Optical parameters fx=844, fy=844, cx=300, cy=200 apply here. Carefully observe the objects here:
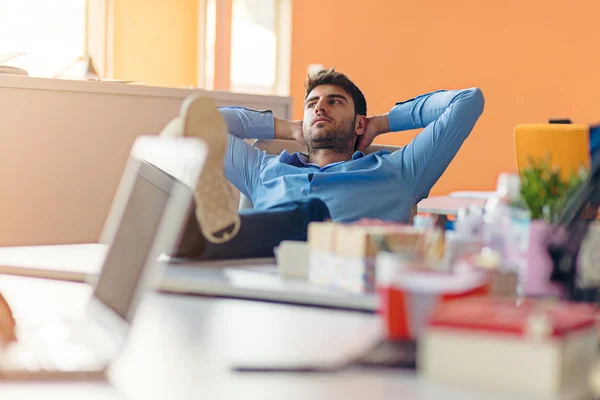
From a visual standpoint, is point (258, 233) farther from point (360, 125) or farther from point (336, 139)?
point (360, 125)

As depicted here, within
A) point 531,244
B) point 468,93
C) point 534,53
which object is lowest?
point 531,244

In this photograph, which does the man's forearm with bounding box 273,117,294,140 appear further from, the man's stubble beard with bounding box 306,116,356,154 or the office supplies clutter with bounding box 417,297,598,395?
the office supplies clutter with bounding box 417,297,598,395

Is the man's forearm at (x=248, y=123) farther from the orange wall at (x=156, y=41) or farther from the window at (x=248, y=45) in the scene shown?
the window at (x=248, y=45)

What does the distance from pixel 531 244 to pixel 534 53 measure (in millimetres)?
5326

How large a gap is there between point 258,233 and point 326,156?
3.89ft

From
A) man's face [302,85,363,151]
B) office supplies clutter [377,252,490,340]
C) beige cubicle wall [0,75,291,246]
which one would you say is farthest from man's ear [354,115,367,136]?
office supplies clutter [377,252,490,340]

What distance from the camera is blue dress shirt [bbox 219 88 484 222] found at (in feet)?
8.64

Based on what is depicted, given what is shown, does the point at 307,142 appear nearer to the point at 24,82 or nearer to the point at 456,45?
the point at 24,82

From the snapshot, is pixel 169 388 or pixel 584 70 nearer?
pixel 169 388

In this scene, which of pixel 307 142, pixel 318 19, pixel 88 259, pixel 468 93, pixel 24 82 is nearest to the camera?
pixel 88 259

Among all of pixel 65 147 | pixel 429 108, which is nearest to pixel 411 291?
pixel 429 108

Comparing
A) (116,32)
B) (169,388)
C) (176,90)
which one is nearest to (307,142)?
(176,90)

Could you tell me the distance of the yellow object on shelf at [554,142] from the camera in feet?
12.6

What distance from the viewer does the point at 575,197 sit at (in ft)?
3.69
